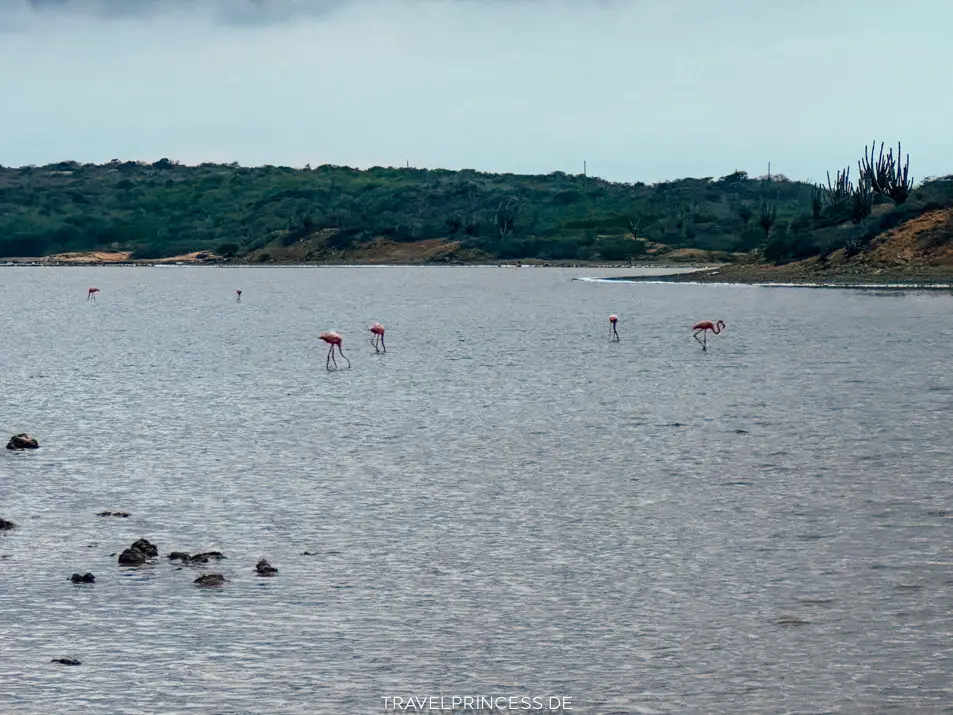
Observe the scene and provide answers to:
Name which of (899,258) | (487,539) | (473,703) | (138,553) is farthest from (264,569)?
(899,258)

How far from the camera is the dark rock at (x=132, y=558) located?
18016 mm

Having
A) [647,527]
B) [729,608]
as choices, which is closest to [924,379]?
[647,527]

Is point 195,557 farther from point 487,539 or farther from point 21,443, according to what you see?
point 21,443

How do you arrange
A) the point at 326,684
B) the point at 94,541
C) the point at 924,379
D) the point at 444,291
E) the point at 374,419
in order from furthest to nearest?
the point at 444,291 → the point at 924,379 → the point at 374,419 → the point at 94,541 → the point at 326,684

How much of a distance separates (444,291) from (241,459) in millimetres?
106600

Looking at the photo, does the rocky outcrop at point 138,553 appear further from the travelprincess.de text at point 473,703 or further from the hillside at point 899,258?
the hillside at point 899,258

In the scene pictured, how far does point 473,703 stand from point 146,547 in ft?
22.5

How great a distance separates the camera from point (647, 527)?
20594 millimetres

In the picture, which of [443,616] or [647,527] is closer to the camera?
[443,616]

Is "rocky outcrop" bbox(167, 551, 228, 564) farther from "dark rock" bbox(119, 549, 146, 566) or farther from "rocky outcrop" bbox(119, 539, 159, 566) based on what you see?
"dark rock" bbox(119, 549, 146, 566)

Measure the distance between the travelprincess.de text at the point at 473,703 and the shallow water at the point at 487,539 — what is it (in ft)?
0.57

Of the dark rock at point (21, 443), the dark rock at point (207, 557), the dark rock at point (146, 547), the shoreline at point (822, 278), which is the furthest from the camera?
the shoreline at point (822, 278)

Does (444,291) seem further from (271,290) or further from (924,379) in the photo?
(924,379)

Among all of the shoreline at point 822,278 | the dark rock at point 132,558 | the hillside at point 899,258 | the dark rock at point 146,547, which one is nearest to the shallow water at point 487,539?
the dark rock at point 132,558
